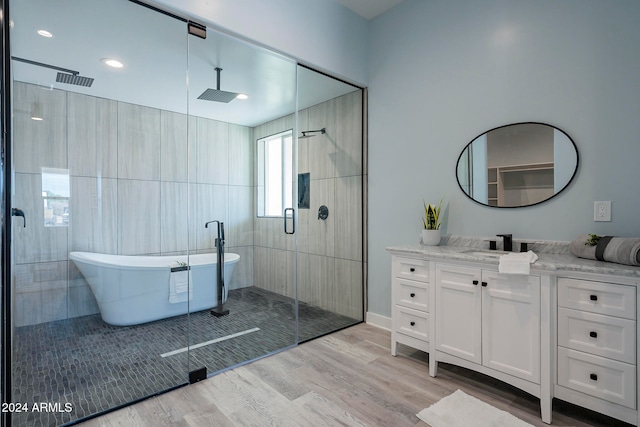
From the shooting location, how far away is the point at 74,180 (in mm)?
1890

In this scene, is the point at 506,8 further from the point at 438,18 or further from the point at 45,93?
the point at 45,93

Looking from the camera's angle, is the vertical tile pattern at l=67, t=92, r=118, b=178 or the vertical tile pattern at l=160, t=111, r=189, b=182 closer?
the vertical tile pattern at l=67, t=92, r=118, b=178

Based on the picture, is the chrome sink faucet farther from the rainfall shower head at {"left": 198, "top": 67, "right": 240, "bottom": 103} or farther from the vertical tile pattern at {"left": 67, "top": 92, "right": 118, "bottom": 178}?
the vertical tile pattern at {"left": 67, "top": 92, "right": 118, "bottom": 178}

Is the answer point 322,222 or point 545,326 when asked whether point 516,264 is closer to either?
point 545,326

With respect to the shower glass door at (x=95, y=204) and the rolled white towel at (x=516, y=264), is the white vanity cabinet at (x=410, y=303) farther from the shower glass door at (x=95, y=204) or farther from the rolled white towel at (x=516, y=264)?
the shower glass door at (x=95, y=204)

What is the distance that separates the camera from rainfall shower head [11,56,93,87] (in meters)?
1.78

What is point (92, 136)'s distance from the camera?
1.95 metres

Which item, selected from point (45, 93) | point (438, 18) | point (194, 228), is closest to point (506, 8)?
point (438, 18)

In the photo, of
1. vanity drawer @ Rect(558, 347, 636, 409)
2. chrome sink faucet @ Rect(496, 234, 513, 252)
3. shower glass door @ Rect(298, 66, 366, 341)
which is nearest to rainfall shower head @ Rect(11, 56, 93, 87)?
shower glass door @ Rect(298, 66, 366, 341)

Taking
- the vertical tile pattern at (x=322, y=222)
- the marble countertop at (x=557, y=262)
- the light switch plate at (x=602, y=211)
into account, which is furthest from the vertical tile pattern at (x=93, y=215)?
the light switch plate at (x=602, y=211)

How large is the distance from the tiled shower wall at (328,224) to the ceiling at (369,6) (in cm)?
77

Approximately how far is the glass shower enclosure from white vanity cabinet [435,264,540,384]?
4.24ft

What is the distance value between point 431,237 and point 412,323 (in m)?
0.72

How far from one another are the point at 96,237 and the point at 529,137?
9.81ft
